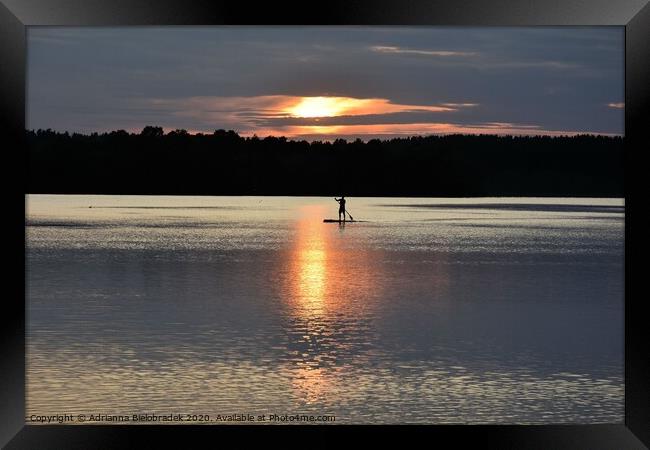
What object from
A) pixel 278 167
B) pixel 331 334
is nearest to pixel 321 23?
pixel 331 334

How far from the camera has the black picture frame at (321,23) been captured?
6.81m

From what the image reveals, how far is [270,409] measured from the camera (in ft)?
32.6

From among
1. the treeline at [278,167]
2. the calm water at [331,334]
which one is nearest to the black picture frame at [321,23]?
the calm water at [331,334]

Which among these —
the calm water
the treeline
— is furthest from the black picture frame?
the treeline

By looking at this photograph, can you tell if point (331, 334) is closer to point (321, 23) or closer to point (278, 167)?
point (321, 23)

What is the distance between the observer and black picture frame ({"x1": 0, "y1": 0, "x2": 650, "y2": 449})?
681cm

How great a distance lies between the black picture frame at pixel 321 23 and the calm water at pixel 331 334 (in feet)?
9.40

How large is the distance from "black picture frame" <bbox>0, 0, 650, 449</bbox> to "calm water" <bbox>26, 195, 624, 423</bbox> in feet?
9.40

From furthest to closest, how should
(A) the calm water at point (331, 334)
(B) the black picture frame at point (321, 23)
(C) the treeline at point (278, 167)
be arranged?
(C) the treeline at point (278, 167) → (A) the calm water at point (331, 334) → (B) the black picture frame at point (321, 23)

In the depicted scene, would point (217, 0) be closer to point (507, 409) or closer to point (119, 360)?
point (507, 409)

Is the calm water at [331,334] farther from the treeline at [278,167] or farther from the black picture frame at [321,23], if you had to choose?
the treeline at [278,167]

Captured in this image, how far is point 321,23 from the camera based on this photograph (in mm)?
7082

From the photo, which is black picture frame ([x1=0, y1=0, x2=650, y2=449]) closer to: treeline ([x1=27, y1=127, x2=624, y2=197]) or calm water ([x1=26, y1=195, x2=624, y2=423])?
calm water ([x1=26, y1=195, x2=624, y2=423])

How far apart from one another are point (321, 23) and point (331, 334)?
7.91 m
